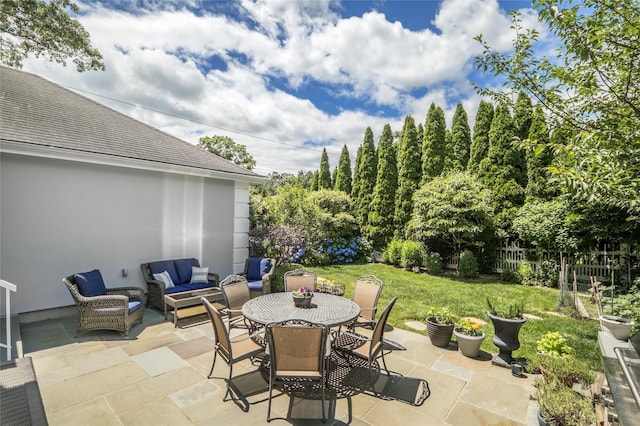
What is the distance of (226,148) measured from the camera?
2550 cm

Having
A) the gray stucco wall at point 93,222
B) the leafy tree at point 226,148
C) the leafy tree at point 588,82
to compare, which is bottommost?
the gray stucco wall at point 93,222

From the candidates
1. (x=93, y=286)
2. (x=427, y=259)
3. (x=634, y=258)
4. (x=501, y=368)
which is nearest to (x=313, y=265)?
(x=427, y=259)

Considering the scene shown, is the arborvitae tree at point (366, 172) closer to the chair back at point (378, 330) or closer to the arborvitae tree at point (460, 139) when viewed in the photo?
the arborvitae tree at point (460, 139)

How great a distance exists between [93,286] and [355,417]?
544cm

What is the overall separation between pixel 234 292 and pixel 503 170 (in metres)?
11.4

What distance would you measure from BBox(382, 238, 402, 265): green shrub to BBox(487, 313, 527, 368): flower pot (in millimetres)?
9224

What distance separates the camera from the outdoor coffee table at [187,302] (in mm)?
5754

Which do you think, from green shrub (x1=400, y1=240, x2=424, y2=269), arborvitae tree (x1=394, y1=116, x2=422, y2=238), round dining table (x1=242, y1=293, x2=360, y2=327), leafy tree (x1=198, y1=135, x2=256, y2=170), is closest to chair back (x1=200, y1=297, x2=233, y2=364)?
round dining table (x1=242, y1=293, x2=360, y2=327)

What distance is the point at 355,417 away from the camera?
10.2ft

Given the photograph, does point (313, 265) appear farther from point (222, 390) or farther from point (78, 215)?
point (222, 390)

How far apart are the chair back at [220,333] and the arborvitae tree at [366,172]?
13.8 m

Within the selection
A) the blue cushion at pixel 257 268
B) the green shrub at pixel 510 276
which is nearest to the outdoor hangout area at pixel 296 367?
the blue cushion at pixel 257 268

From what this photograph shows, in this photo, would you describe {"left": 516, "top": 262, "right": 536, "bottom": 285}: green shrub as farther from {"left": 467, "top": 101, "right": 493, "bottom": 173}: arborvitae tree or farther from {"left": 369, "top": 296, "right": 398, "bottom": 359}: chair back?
{"left": 369, "top": 296, "right": 398, "bottom": 359}: chair back

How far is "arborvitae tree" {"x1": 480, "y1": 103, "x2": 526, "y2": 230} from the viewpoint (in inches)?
448
